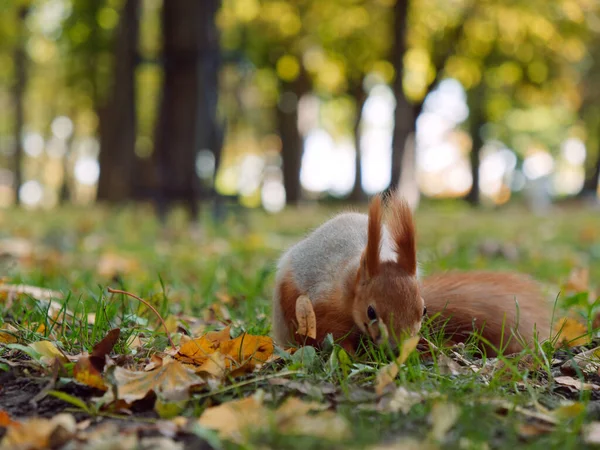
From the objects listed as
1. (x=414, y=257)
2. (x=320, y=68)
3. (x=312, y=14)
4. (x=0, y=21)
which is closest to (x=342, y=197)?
(x=320, y=68)

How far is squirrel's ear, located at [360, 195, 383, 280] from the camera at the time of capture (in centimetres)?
192

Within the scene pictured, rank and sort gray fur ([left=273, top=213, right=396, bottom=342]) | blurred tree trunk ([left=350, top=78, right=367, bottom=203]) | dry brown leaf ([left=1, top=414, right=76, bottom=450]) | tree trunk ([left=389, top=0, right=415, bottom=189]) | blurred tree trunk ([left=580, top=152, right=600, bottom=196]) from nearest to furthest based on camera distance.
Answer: dry brown leaf ([left=1, top=414, right=76, bottom=450])
gray fur ([left=273, top=213, right=396, bottom=342])
tree trunk ([left=389, top=0, right=415, bottom=189])
blurred tree trunk ([left=350, top=78, right=367, bottom=203])
blurred tree trunk ([left=580, top=152, right=600, bottom=196])

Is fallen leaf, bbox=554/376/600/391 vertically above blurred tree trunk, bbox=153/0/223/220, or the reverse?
blurred tree trunk, bbox=153/0/223/220

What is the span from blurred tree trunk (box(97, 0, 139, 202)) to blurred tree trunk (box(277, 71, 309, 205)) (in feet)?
17.2

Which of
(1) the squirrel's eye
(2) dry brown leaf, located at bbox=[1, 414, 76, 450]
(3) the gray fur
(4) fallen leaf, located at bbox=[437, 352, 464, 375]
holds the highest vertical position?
(3) the gray fur

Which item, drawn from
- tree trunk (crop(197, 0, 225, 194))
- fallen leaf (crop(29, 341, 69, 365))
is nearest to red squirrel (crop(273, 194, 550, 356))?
fallen leaf (crop(29, 341, 69, 365))

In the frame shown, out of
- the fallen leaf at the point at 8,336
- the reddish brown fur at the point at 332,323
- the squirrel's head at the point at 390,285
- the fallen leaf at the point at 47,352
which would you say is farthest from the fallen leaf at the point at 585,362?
the fallen leaf at the point at 8,336

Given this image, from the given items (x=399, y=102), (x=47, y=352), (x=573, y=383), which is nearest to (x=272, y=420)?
(x=47, y=352)

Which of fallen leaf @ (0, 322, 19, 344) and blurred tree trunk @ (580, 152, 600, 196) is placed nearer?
fallen leaf @ (0, 322, 19, 344)

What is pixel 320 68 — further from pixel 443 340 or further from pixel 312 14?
pixel 443 340

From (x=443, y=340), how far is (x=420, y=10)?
1474 cm

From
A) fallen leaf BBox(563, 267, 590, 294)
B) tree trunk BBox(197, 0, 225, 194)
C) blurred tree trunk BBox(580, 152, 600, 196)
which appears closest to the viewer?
fallen leaf BBox(563, 267, 590, 294)

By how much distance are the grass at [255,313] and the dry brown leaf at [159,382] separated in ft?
0.17

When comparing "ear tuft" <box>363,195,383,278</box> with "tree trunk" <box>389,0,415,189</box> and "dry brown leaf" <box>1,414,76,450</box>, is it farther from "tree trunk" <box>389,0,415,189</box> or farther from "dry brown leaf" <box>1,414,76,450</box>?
"tree trunk" <box>389,0,415,189</box>
